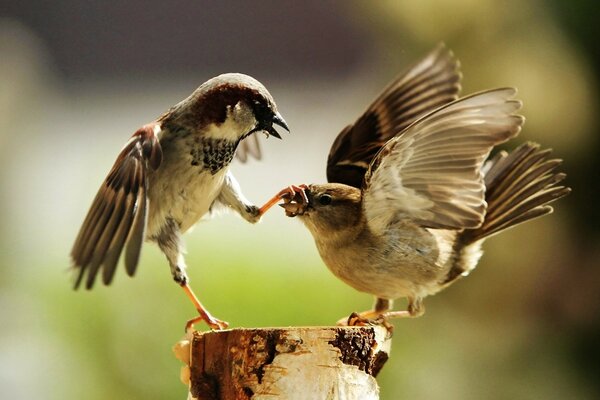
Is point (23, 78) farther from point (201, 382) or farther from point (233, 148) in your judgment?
point (201, 382)

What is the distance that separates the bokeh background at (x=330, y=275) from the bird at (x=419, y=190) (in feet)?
2.77

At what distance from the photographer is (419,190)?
1957mm

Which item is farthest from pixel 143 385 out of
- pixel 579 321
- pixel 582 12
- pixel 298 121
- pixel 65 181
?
pixel 582 12

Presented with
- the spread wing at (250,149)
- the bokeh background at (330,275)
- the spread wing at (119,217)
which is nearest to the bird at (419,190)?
the spread wing at (250,149)

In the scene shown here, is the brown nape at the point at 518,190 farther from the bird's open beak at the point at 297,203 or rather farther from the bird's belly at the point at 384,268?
the bird's open beak at the point at 297,203

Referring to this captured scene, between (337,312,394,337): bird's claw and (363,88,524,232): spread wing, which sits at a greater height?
(363,88,524,232): spread wing

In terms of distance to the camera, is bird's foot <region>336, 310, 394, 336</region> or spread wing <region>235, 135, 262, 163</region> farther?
spread wing <region>235, 135, 262, 163</region>

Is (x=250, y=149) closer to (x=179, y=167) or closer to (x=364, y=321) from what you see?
(x=179, y=167)

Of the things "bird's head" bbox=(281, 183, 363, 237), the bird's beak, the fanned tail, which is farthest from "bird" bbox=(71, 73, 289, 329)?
the fanned tail

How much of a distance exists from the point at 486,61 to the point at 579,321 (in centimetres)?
110

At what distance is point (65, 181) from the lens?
373 cm

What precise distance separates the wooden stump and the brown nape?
735 mm

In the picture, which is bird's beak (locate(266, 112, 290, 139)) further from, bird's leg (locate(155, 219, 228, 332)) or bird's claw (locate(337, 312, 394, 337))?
bird's claw (locate(337, 312, 394, 337))

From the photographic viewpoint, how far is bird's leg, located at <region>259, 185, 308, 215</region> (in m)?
1.96
